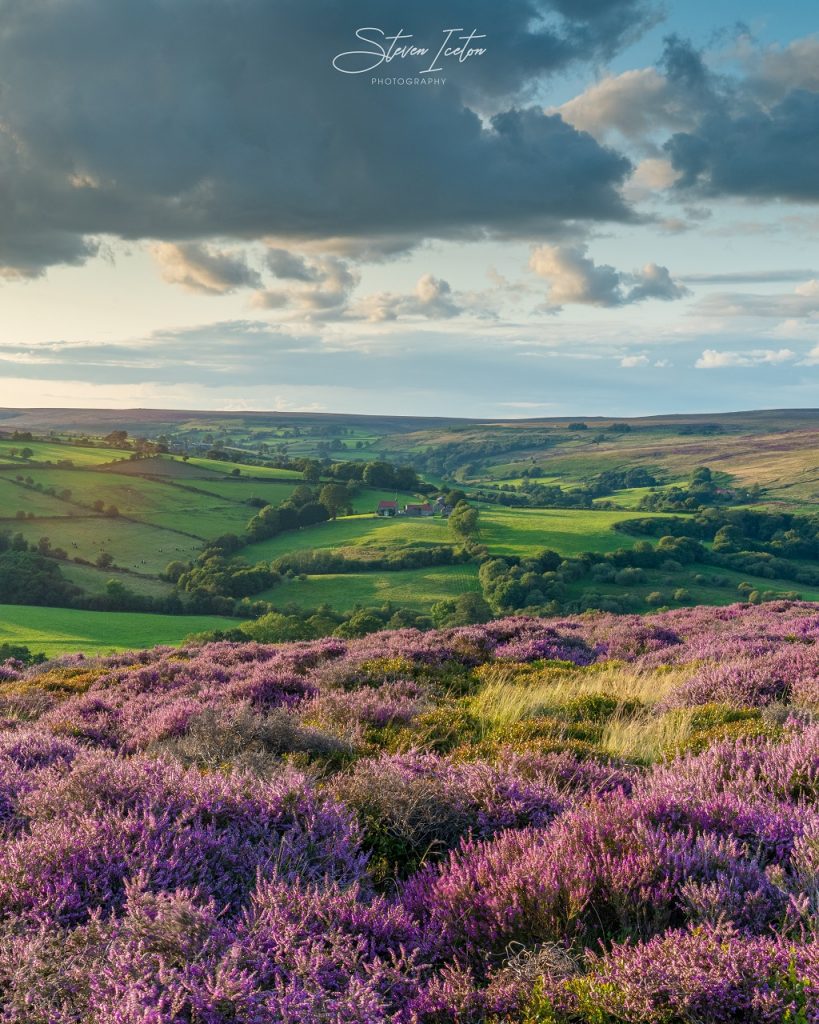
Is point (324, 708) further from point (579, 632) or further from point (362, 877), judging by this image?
point (579, 632)

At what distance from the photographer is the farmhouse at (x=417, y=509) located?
5162 inches

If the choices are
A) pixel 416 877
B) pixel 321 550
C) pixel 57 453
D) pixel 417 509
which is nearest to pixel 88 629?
pixel 321 550

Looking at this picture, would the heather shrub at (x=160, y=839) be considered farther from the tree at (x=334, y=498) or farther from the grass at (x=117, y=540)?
the tree at (x=334, y=498)

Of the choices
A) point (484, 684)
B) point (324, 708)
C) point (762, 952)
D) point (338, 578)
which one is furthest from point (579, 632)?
point (338, 578)

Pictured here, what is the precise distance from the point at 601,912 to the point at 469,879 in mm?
755

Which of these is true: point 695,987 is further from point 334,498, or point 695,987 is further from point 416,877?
point 334,498

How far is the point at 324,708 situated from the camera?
9.25 m

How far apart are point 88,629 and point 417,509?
81.4 m

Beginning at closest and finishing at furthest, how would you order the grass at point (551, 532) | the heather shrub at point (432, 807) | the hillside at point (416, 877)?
1. the hillside at point (416, 877)
2. the heather shrub at point (432, 807)
3. the grass at point (551, 532)

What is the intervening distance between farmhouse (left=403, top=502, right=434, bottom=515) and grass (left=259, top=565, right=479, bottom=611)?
115ft

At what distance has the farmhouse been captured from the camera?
131 metres

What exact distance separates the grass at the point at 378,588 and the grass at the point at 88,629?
1634 centimetres

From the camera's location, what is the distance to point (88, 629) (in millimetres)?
56531

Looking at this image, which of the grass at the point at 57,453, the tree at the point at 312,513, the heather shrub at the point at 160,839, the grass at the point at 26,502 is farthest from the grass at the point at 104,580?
the heather shrub at the point at 160,839
